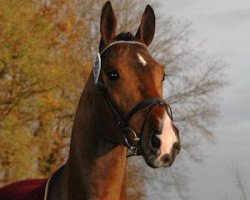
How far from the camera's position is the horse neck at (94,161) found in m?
5.37

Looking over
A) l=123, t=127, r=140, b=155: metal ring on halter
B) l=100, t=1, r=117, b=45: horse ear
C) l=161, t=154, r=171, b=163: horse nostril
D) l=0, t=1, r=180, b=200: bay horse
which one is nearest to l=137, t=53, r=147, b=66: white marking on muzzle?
l=0, t=1, r=180, b=200: bay horse

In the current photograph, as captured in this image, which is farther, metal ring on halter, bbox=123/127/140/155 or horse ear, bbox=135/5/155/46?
horse ear, bbox=135/5/155/46

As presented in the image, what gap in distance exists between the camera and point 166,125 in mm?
4582

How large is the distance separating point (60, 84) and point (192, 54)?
524 inches

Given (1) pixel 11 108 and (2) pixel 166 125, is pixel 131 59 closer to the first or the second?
(2) pixel 166 125

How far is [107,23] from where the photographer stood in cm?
557

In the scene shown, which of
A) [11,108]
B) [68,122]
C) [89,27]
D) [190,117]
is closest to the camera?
[11,108]

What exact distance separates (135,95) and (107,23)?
940 millimetres

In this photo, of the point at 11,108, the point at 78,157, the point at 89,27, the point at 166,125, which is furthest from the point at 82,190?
the point at 89,27

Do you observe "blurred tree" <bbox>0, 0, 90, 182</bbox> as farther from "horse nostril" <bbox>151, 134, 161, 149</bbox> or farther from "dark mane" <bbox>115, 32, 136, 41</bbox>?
"horse nostril" <bbox>151, 134, 161, 149</bbox>

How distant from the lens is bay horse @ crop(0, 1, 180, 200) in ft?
16.2

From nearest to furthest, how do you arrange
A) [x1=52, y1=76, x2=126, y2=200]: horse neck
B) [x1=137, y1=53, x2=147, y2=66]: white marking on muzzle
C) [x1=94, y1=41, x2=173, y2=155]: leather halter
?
[x1=94, y1=41, x2=173, y2=155]: leather halter, [x1=137, y1=53, x2=147, y2=66]: white marking on muzzle, [x1=52, y1=76, x2=126, y2=200]: horse neck

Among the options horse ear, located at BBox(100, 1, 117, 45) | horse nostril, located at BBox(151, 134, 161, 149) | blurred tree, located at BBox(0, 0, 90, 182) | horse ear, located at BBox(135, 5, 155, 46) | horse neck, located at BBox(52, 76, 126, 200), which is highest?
horse ear, located at BBox(100, 1, 117, 45)

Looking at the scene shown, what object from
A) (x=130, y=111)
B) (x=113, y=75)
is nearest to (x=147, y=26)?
(x=113, y=75)
